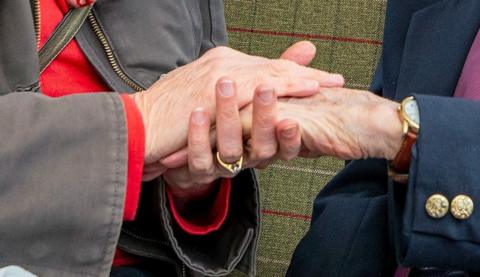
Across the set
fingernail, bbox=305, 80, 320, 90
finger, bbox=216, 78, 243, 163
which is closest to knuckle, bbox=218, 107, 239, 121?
finger, bbox=216, 78, 243, 163

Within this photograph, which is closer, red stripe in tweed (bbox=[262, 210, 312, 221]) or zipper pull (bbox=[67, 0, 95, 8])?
zipper pull (bbox=[67, 0, 95, 8])

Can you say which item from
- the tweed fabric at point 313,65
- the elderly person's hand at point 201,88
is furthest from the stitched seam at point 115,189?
the tweed fabric at point 313,65

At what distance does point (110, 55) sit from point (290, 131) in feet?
1.16

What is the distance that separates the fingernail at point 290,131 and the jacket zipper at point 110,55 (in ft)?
1.00

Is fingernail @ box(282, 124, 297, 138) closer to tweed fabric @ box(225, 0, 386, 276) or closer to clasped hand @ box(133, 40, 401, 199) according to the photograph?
clasped hand @ box(133, 40, 401, 199)

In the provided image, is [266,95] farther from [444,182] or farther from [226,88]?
[444,182]

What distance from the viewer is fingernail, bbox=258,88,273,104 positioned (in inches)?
33.9

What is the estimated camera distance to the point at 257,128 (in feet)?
2.90

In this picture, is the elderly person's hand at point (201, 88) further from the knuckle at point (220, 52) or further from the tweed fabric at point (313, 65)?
the tweed fabric at point (313, 65)

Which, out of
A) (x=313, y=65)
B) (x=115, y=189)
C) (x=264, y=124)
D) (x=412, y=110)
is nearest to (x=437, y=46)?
(x=412, y=110)

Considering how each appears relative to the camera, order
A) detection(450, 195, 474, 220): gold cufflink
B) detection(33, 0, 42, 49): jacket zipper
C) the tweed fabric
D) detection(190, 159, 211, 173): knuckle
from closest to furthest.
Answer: detection(450, 195, 474, 220): gold cufflink
detection(190, 159, 211, 173): knuckle
detection(33, 0, 42, 49): jacket zipper
the tweed fabric

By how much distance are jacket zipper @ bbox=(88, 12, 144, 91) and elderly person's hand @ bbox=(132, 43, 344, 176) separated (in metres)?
0.14

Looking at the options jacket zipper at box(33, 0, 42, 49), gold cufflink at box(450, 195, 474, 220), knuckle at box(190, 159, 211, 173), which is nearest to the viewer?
gold cufflink at box(450, 195, 474, 220)

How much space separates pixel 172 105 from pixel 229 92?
96 mm
